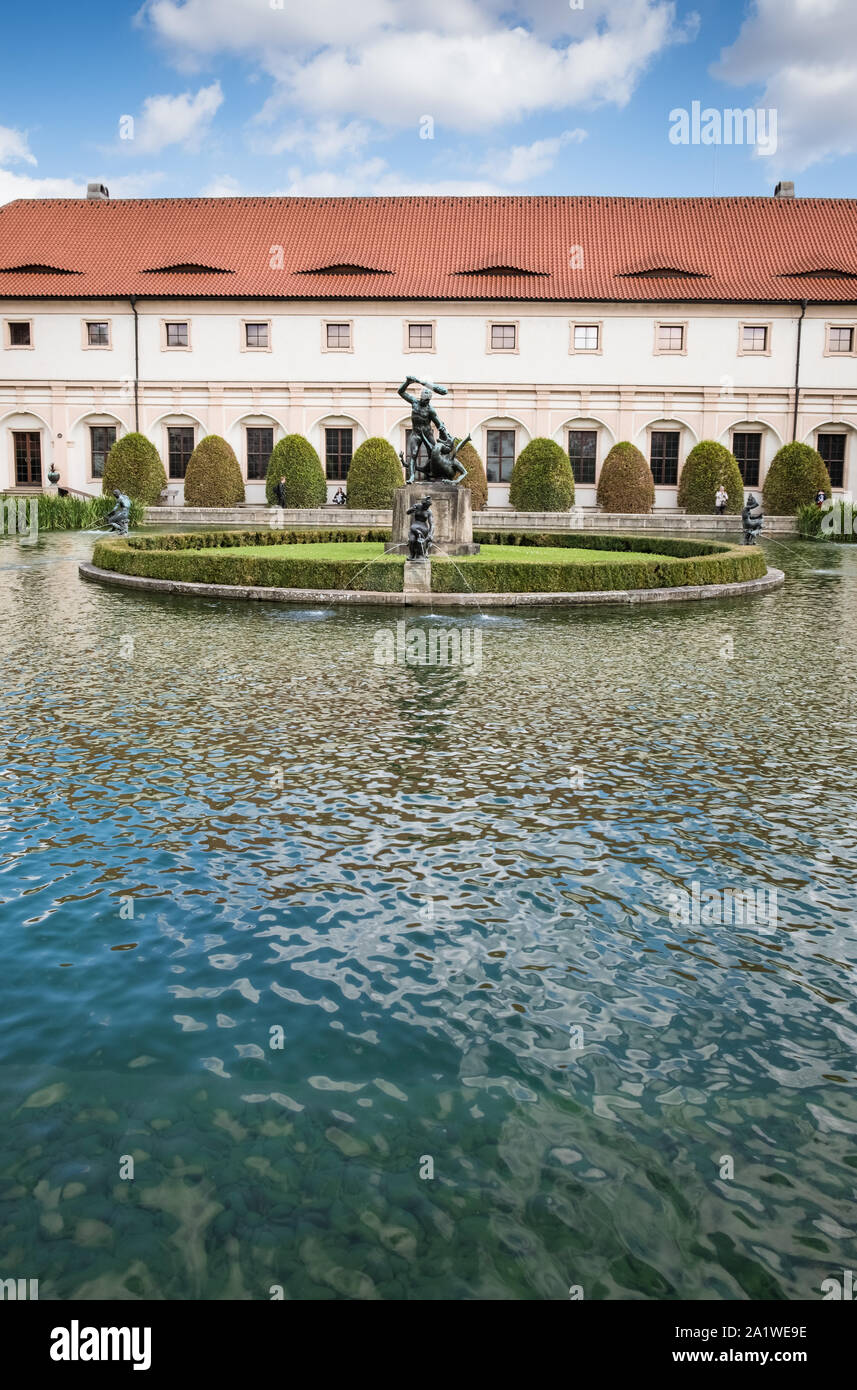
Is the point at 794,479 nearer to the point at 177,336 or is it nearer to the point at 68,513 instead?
the point at 177,336

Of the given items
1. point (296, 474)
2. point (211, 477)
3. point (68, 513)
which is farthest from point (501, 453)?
point (68, 513)

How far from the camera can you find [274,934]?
206 inches

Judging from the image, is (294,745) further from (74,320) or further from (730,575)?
(74,320)

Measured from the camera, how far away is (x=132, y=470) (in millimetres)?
40344

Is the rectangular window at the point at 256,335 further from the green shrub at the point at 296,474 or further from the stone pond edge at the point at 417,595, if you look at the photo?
the stone pond edge at the point at 417,595

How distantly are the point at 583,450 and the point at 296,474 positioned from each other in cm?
1090

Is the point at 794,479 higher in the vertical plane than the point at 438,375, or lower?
lower

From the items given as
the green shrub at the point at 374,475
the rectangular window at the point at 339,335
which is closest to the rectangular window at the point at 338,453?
the rectangular window at the point at 339,335

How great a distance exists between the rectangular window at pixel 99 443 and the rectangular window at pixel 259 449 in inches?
205

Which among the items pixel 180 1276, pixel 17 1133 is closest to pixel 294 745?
pixel 17 1133

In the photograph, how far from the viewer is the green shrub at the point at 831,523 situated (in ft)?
110

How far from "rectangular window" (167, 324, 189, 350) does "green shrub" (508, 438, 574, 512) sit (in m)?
13.7

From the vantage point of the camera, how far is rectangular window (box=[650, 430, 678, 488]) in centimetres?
4391

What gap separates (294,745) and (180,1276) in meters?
5.41
